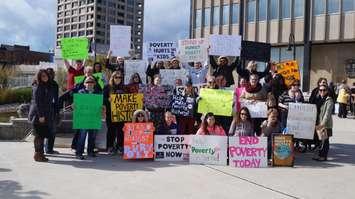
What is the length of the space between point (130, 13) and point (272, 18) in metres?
102

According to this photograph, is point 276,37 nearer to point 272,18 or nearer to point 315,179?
point 272,18

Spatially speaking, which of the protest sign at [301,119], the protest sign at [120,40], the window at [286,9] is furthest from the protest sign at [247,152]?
the window at [286,9]

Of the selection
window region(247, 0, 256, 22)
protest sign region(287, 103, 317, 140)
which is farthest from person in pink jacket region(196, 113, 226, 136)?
window region(247, 0, 256, 22)

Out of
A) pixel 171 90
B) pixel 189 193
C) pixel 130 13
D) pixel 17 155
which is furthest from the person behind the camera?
pixel 130 13

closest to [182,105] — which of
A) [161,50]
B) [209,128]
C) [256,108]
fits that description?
[209,128]

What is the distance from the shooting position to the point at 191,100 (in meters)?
12.2

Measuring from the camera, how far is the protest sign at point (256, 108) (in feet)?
39.4

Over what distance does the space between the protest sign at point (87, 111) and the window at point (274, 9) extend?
129ft

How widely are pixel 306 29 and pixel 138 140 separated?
31.0 m

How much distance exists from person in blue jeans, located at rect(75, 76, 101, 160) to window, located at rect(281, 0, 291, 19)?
3836 cm

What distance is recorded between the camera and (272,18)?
4953cm

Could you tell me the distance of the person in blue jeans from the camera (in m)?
11.4

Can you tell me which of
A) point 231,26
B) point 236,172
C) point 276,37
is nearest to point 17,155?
point 236,172

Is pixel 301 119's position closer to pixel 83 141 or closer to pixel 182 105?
pixel 182 105
